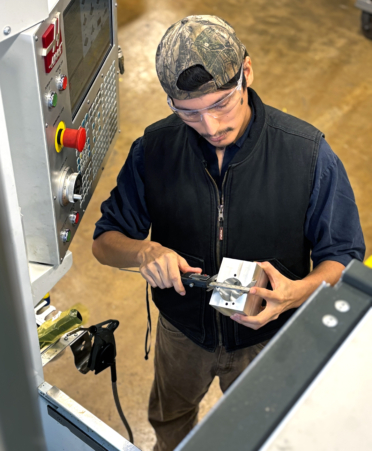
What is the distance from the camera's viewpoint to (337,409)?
1.40 ft

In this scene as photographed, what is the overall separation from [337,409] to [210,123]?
0.72m

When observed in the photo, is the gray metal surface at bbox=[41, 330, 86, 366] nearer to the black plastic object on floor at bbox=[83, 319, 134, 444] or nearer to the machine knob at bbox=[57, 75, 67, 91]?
the black plastic object on floor at bbox=[83, 319, 134, 444]

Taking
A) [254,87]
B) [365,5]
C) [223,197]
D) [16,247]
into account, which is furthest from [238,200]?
[365,5]

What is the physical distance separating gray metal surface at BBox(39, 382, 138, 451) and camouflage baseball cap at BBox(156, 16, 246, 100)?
1.90ft

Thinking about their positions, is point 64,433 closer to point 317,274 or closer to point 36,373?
point 36,373

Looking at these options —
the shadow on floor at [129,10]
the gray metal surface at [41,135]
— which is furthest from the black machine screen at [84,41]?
the shadow on floor at [129,10]

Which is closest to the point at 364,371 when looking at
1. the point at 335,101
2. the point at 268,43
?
the point at 335,101

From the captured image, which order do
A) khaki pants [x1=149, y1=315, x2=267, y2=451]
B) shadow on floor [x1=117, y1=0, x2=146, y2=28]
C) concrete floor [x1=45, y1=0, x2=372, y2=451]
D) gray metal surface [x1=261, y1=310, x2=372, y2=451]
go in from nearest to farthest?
1. gray metal surface [x1=261, y1=310, x2=372, y2=451]
2. khaki pants [x1=149, y1=315, x2=267, y2=451]
3. concrete floor [x1=45, y1=0, x2=372, y2=451]
4. shadow on floor [x1=117, y1=0, x2=146, y2=28]

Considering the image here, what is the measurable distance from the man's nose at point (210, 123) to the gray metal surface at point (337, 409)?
0.67 meters

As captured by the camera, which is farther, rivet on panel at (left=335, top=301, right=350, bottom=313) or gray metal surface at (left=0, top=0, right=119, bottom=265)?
gray metal surface at (left=0, top=0, right=119, bottom=265)

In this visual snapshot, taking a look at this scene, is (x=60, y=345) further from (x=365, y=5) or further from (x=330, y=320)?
(x=365, y=5)

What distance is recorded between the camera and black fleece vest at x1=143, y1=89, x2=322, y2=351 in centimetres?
115

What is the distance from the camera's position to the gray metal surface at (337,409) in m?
0.41

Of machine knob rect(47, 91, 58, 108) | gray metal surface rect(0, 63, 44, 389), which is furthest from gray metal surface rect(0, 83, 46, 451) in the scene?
machine knob rect(47, 91, 58, 108)
